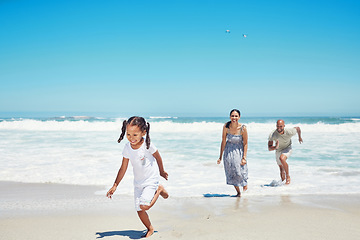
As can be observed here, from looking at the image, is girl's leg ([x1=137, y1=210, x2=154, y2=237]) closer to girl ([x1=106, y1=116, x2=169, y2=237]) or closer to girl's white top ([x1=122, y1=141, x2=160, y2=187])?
girl ([x1=106, y1=116, x2=169, y2=237])

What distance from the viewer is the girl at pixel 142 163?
312cm

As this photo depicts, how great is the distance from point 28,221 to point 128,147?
194 cm

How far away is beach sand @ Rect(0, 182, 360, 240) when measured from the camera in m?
3.39

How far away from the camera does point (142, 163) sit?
3.21 m

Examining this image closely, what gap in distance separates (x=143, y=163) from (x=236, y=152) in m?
2.90

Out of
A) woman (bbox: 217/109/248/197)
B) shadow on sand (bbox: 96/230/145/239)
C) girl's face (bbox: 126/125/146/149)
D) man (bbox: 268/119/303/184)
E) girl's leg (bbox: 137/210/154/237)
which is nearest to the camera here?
girl's face (bbox: 126/125/146/149)

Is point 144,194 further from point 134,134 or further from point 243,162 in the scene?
point 243,162

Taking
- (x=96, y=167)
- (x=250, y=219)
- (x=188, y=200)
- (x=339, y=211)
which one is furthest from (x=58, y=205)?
(x=339, y=211)

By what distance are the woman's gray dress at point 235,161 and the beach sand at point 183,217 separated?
412mm

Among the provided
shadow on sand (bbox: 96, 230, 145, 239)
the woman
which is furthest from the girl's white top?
the woman

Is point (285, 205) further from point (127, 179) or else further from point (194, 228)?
point (127, 179)

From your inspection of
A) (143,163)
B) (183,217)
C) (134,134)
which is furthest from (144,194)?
(183,217)

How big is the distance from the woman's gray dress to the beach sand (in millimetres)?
412

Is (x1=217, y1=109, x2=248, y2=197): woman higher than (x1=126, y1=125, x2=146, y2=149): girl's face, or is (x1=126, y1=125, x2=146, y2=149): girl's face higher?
(x1=126, y1=125, x2=146, y2=149): girl's face
